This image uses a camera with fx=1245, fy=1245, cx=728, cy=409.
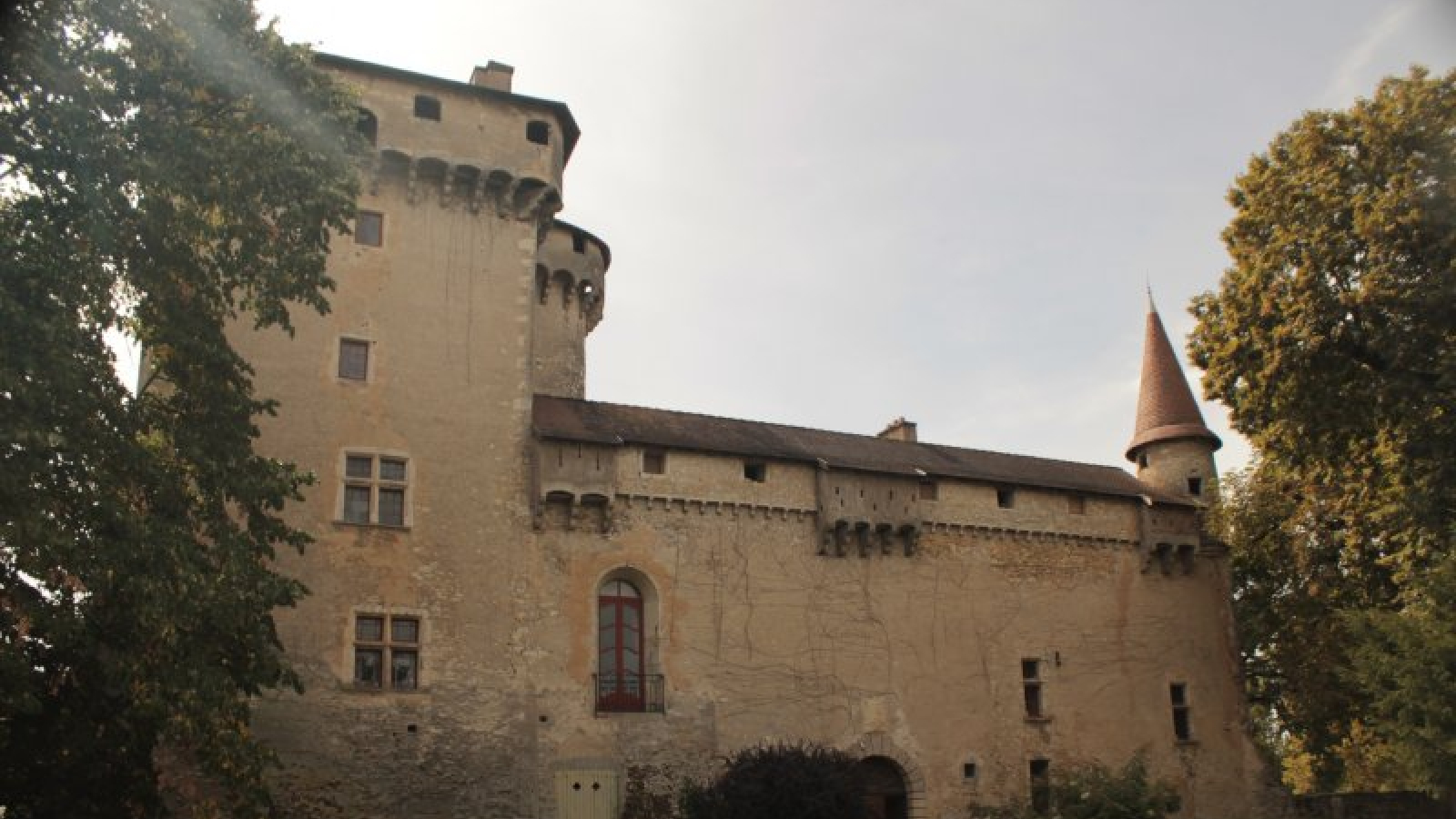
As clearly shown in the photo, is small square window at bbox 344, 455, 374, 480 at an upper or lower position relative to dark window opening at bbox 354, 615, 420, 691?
upper

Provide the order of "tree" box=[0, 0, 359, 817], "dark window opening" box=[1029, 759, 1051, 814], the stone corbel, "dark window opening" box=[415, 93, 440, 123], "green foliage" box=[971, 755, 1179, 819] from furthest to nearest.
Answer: the stone corbel
"dark window opening" box=[1029, 759, 1051, 814]
"dark window opening" box=[415, 93, 440, 123]
"green foliage" box=[971, 755, 1179, 819]
"tree" box=[0, 0, 359, 817]

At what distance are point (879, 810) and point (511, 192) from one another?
13.7 metres

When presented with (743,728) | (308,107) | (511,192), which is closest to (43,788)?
(308,107)

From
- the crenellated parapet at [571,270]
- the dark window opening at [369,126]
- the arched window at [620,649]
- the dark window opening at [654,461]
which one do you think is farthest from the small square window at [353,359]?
the crenellated parapet at [571,270]

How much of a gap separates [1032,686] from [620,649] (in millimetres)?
9335

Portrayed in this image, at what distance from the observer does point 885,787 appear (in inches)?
947

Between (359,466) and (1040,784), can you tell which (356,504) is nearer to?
(359,466)

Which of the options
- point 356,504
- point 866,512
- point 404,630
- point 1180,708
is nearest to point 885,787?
Answer: point 866,512

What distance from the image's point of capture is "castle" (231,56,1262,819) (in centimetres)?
2042

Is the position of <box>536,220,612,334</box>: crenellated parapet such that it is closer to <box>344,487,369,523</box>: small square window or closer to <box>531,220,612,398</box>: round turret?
<box>531,220,612,398</box>: round turret

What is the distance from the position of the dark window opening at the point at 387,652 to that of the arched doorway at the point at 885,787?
28.7 feet

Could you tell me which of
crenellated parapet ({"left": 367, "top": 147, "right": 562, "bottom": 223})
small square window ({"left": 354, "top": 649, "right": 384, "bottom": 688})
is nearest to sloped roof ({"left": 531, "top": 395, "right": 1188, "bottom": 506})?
crenellated parapet ({"left": 367, "top": 147, "right": 562, "bottom": 223})

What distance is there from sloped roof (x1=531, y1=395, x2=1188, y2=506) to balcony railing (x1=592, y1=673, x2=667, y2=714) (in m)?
4.23

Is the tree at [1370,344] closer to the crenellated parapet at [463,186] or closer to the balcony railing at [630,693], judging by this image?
Answer: the balcony railing at [630,693]
